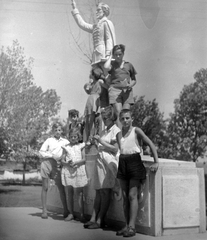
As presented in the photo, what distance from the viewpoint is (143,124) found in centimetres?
1903

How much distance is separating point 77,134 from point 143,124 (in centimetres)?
1371

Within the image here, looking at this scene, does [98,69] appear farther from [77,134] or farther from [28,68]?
[28,68]

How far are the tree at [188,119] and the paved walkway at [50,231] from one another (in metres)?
14.5

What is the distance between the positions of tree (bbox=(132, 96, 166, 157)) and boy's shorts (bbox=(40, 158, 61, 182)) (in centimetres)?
1269

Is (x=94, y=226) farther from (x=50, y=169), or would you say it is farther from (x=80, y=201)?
(x=50, y=169)

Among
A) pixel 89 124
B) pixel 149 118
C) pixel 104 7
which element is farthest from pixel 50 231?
pixel 149 118

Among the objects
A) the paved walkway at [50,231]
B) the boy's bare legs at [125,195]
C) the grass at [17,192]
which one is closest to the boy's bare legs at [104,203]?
the paved walkway at [50,231]

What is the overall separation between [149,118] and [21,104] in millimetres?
7972

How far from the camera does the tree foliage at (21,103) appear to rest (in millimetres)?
13078

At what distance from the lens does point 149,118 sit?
19438 mm

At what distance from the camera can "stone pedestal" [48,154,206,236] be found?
453 cm

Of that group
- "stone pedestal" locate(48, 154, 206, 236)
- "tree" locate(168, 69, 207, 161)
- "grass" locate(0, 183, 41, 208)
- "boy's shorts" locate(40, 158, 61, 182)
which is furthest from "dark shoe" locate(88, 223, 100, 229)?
"tree" locate(168, 69, 207, 161)

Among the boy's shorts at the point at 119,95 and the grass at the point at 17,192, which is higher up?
the boy's shorts at the point at 119,95

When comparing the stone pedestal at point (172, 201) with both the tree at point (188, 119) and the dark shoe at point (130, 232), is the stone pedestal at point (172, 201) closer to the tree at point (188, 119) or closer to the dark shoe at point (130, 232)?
the dark shoe at point (130, 232)
